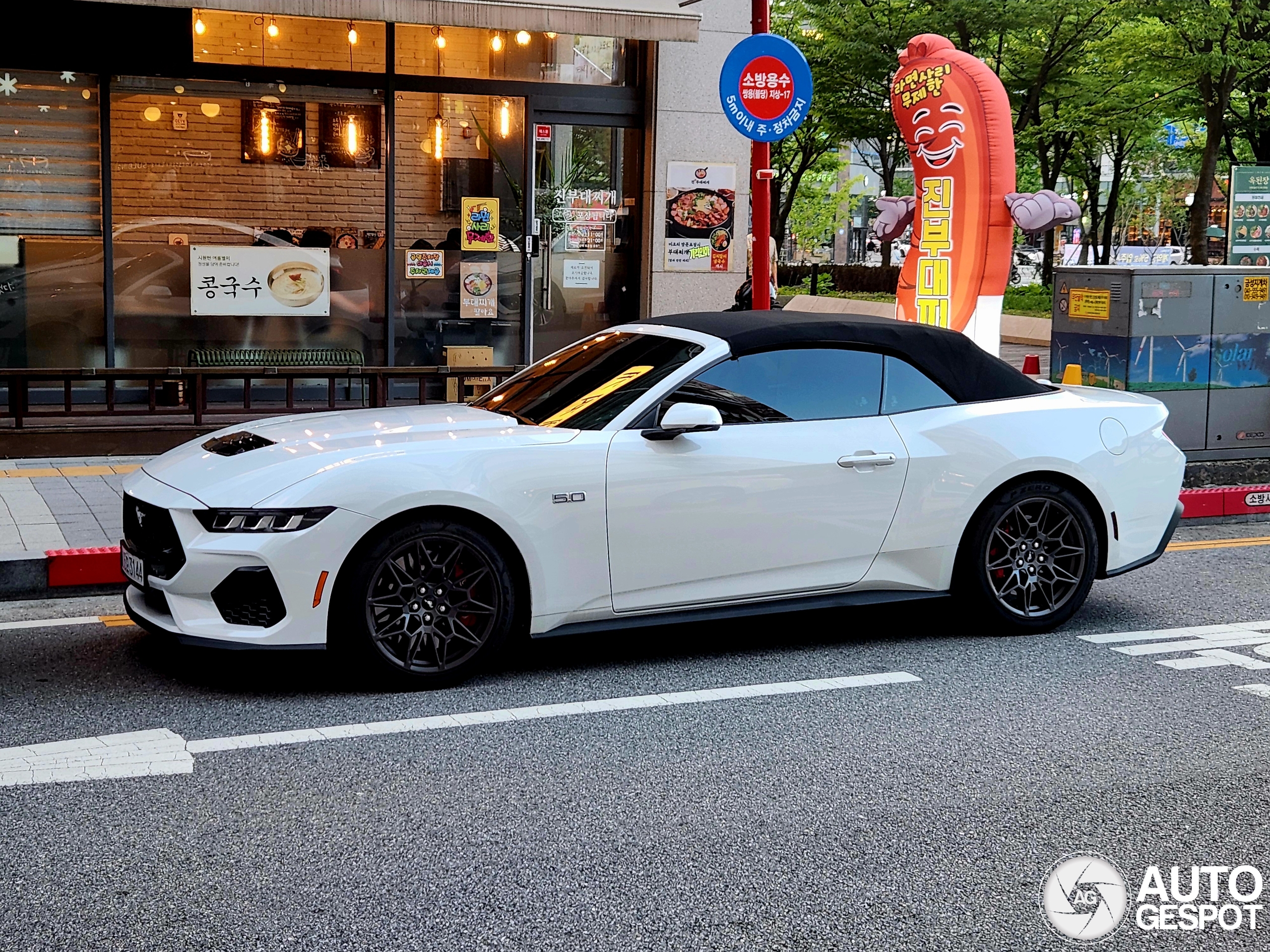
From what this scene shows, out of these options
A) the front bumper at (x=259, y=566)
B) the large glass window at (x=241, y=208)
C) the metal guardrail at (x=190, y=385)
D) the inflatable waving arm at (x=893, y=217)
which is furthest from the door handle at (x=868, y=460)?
the inflatable waving arm at (x=893, y=217)

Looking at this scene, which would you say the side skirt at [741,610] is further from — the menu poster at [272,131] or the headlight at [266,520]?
the menu poster at [272,131]

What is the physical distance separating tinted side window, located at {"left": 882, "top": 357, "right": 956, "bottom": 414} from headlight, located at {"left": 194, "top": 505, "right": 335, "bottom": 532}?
8.34 ft

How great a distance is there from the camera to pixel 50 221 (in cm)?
1269

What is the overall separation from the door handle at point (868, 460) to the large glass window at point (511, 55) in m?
8.33

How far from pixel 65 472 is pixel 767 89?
5.69 metres

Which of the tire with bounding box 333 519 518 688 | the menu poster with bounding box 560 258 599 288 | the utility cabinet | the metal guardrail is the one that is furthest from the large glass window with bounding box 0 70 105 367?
the tire with bounding box 333 519 518 688

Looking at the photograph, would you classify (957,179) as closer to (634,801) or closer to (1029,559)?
(1029,559)

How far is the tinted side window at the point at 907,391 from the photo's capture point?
6281mm

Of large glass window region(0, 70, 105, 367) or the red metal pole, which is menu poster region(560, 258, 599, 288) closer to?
the red metal pole

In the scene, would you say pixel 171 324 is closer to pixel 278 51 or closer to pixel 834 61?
pixel 278 51

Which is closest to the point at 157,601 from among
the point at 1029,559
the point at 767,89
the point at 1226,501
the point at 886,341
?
the point at 886,341

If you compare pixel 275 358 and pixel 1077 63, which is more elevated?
pixel 1077 63

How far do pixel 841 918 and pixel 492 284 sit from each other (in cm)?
1102
